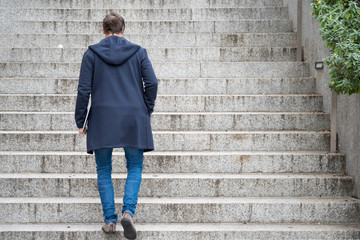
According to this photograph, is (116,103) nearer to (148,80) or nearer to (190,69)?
(148,80)

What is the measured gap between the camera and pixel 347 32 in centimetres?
421

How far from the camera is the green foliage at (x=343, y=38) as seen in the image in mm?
4156

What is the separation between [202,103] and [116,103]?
2.40 metres

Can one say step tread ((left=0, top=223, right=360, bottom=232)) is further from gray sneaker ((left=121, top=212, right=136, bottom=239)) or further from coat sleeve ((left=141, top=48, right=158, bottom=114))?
coat sleeve ((left=141, top=48, right=158, bottom=114))

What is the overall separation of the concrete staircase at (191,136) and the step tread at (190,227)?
0.01 m

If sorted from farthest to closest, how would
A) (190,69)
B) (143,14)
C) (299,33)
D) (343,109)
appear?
(143,14) → (299,33) → (190,69) → (343,109)

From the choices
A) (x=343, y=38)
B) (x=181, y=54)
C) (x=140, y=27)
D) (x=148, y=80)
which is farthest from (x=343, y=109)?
(x=140, y=27)

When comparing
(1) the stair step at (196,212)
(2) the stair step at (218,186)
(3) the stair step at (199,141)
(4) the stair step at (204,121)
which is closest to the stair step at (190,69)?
(4) the stair step at (204,121)

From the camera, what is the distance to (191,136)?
228 inches

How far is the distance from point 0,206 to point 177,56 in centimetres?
354

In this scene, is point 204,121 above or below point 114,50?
below

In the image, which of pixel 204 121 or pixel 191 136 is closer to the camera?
pixel 191 136

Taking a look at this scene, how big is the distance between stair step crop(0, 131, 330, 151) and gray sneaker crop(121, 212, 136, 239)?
171cm

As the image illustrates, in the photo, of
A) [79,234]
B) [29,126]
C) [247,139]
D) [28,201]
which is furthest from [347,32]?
[29,126]
